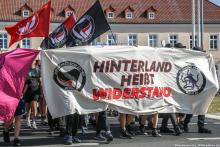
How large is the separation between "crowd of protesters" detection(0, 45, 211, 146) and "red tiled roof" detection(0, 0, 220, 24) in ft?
156

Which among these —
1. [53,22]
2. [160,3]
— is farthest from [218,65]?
[53,22]

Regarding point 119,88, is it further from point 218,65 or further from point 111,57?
point 218,65

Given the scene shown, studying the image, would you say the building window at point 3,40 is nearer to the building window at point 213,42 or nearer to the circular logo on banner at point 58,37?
the building window at point 213,42

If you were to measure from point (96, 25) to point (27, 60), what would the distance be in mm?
1921

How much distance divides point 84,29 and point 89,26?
0.44 ft

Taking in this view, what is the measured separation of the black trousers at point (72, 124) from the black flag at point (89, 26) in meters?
1.81

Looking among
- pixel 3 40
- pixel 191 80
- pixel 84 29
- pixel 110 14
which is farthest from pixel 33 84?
pixel 110 14

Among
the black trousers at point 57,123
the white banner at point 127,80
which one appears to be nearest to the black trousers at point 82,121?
the black trousers at point 57,123

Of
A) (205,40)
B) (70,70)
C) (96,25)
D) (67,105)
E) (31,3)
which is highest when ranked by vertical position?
(31,3)

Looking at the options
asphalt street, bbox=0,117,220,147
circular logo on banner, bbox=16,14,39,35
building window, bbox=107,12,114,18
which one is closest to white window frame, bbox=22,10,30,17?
building window, bbox=107,12,114,18

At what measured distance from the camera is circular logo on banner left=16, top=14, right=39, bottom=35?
12.6 meters

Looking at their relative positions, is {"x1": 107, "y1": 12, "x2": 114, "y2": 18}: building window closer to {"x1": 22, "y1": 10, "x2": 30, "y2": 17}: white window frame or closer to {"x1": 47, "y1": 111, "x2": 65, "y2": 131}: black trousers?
{"x1": 22, "y1": 10, "x2": 30, "y2": 17}: white window frame

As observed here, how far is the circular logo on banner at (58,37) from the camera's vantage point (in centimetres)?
1378

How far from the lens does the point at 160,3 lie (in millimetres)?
66250
